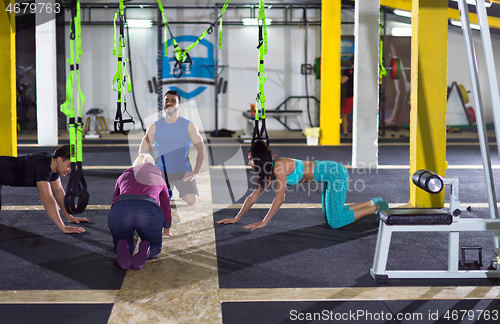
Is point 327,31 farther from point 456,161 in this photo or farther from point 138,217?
point 138,217

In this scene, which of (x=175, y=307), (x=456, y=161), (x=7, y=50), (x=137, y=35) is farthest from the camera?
(x=137, y=35)

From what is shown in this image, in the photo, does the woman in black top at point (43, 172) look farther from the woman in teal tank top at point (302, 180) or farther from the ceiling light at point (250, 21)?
the ceiling light at point (250, 21)

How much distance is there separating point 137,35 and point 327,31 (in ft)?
20.6

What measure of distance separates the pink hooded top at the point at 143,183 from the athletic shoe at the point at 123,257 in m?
0.38

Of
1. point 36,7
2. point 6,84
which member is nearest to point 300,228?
point 6,84

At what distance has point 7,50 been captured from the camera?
7.65 meters

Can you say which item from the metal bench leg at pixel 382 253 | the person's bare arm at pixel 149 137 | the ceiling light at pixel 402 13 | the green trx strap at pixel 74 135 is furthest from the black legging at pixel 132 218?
the ceiling light at pixel 402 13

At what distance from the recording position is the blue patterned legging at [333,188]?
4.30m

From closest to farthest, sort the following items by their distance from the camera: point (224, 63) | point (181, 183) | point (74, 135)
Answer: point (74, 135) < point (181, 183) < point (224, 63)

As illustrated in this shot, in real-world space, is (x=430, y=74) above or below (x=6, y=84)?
below

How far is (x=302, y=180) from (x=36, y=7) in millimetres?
10035

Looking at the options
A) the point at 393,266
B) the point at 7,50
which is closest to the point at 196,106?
the point at 7,50

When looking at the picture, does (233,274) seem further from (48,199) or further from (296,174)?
(48,199)

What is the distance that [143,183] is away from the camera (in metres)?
3.54
